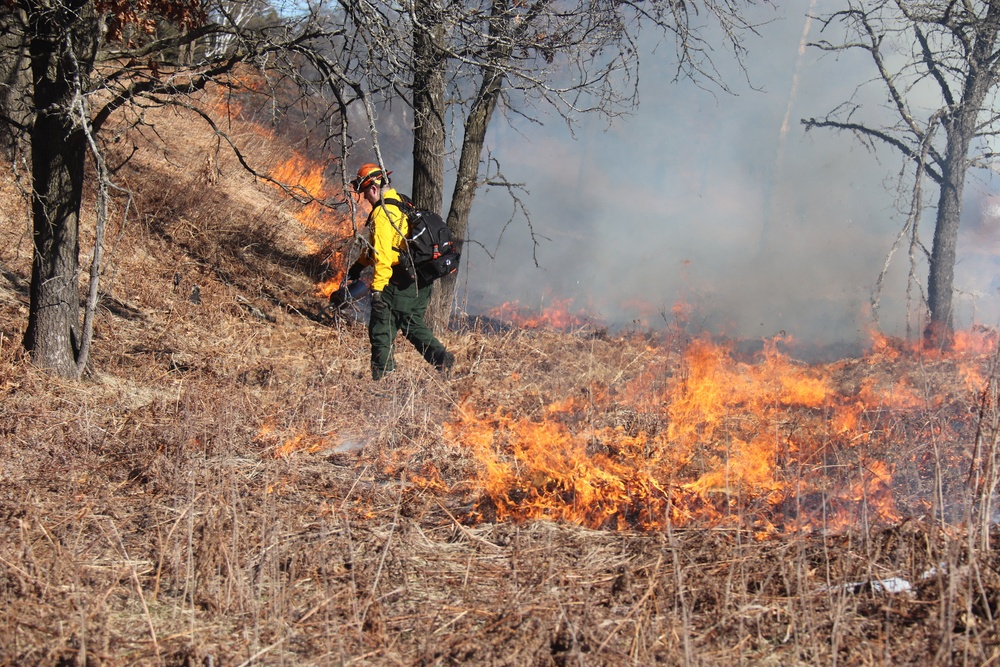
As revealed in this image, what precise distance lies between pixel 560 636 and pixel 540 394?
12.6 feet

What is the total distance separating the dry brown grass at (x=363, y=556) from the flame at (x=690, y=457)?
0.57 ft

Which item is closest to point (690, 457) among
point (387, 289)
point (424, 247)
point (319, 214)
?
point (424, 247)

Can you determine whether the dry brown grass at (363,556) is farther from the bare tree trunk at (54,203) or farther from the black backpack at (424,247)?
the black backpack at (424,247)

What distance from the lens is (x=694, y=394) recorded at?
652 centimetres

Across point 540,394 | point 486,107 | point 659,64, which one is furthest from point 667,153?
point 540,394

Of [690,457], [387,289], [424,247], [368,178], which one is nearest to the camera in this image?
[690,457]

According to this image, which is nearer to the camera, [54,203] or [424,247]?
[54,203]

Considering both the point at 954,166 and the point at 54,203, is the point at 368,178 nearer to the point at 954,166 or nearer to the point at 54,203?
the point at 54,203

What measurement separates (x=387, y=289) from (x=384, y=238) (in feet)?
1.50

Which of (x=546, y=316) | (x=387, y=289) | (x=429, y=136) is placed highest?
(x=429, y=136)

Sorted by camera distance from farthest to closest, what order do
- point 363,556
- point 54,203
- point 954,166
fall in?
1. point 954,166
2. point 54,203
3. point 363,556

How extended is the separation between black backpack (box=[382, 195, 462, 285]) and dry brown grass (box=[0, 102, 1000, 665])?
85 centimetres

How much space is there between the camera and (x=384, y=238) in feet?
21.0

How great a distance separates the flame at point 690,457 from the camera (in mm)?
4297
